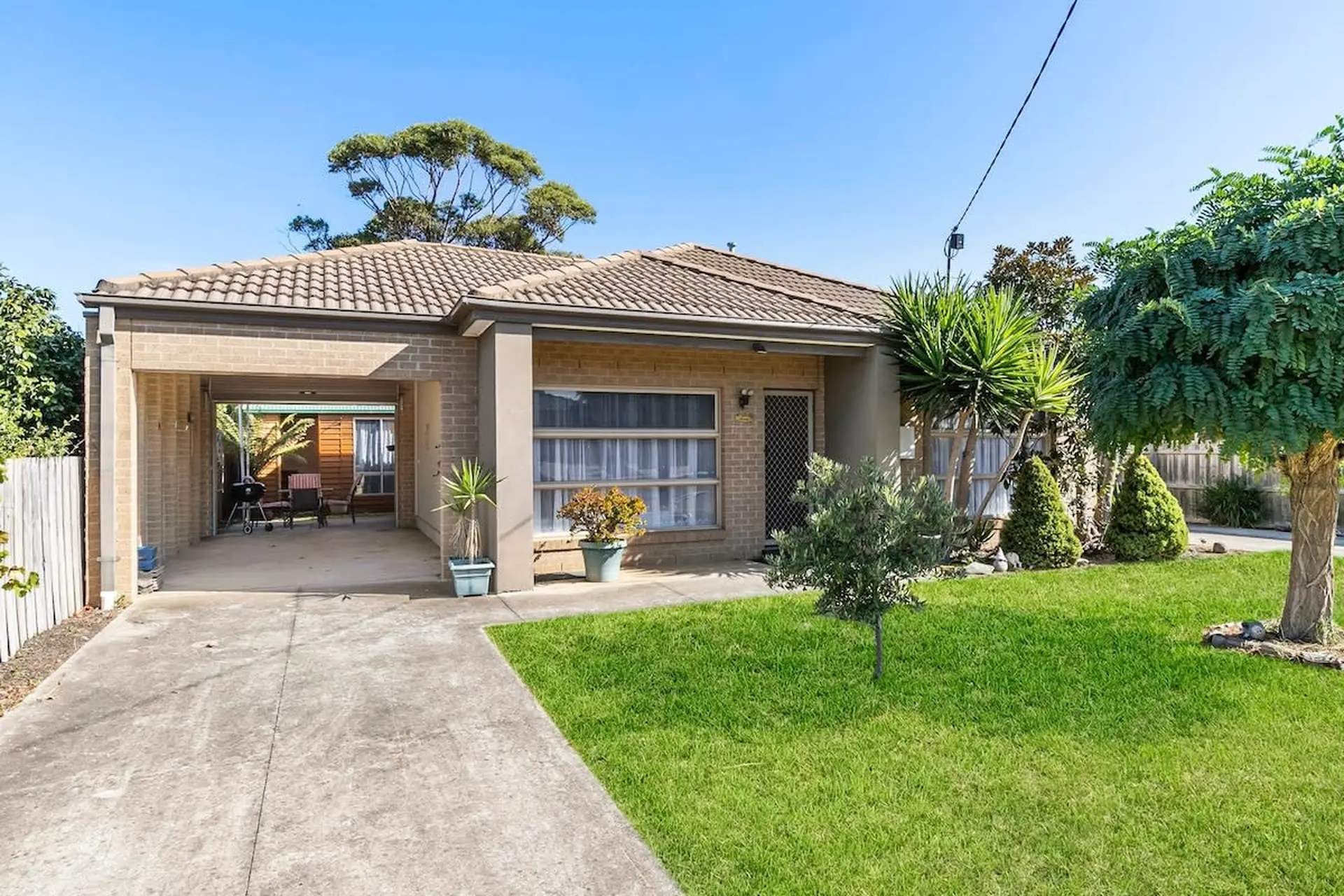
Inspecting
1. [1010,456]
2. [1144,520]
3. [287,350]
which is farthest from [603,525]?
Result: [1144,520]

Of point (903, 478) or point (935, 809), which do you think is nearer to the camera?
point (935, 809)

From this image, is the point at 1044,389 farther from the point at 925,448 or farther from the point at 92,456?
the point at 92,456

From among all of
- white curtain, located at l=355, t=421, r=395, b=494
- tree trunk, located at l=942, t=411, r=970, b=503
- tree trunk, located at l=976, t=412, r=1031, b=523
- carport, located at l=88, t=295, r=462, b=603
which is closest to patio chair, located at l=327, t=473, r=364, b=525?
white curtain, located at l=355, t=421, r=395, b=494

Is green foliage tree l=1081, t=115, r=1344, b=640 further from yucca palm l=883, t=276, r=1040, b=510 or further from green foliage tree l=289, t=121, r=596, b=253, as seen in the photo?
green foliage tree l=289, t=121, r=596, b=253

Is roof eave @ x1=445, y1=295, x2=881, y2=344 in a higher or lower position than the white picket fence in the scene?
higher

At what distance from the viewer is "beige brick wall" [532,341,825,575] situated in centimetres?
1027

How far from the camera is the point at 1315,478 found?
20.9 ft

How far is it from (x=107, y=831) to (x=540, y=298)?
261 inches

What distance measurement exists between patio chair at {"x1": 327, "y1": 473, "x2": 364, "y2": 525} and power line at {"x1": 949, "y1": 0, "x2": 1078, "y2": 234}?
51.7 ft

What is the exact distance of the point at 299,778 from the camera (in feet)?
13.2

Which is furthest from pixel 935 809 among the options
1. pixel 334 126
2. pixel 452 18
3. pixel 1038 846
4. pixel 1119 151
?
pixel 334 126

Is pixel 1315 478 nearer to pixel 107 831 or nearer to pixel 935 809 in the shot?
pixel 935 809

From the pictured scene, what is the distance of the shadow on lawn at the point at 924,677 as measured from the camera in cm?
470

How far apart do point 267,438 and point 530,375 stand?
554 inches
